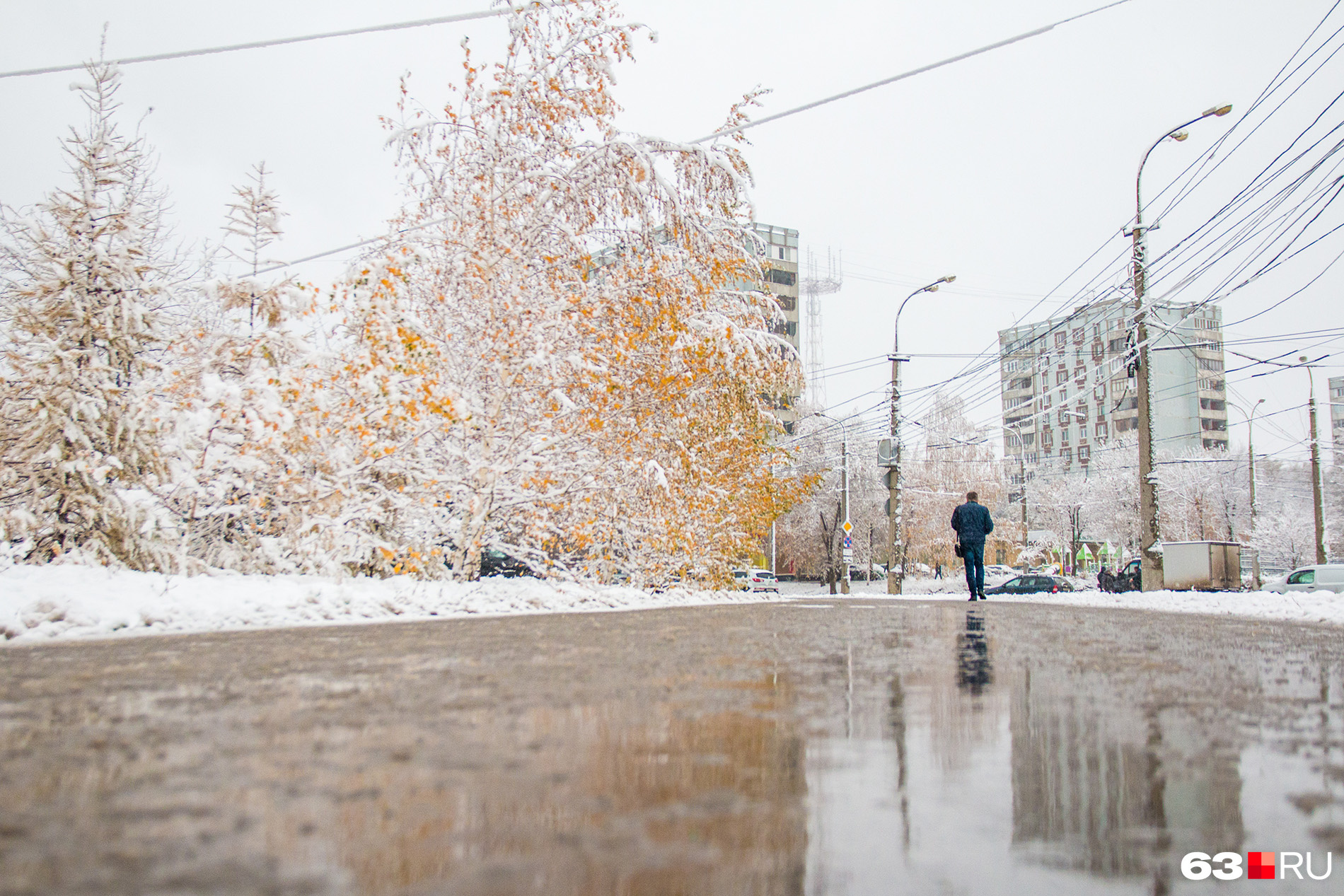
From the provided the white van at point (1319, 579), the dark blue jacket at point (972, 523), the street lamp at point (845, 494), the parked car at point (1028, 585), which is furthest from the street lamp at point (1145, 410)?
the parked car at point (1028, 585)

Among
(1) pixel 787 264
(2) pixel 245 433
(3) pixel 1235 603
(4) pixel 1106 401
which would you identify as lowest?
(3) pixel 1235 603

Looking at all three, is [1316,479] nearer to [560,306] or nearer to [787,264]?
[560,306]

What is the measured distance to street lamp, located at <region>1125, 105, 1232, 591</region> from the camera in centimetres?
2027

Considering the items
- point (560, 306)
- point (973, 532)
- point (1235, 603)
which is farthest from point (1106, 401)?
point (560, 306)

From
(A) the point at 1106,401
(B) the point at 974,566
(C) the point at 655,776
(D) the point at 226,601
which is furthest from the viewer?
(A) the point at 1106,401

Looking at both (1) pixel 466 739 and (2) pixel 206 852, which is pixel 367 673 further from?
(2) pixel 206 852

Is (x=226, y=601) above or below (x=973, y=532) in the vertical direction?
below

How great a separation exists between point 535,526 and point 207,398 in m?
4.36

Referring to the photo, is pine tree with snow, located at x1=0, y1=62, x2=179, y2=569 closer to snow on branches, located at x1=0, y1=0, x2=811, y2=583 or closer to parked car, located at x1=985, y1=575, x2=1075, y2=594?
snow on branches, located at x1=0, y1=0, x2=811, y2=583

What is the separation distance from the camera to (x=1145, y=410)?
2033 centimetres

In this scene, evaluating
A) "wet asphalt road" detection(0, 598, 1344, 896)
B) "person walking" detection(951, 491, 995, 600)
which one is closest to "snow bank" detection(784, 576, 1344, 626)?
"person walking" detection(951, 491, 995, 600)

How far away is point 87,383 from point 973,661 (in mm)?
11213

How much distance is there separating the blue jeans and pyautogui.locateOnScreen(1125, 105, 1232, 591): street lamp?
490 cm

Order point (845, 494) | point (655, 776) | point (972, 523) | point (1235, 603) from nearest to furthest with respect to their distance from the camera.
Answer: point (655, 776) < point (1235, 603) < point (972, 523) < point (845, 494)
